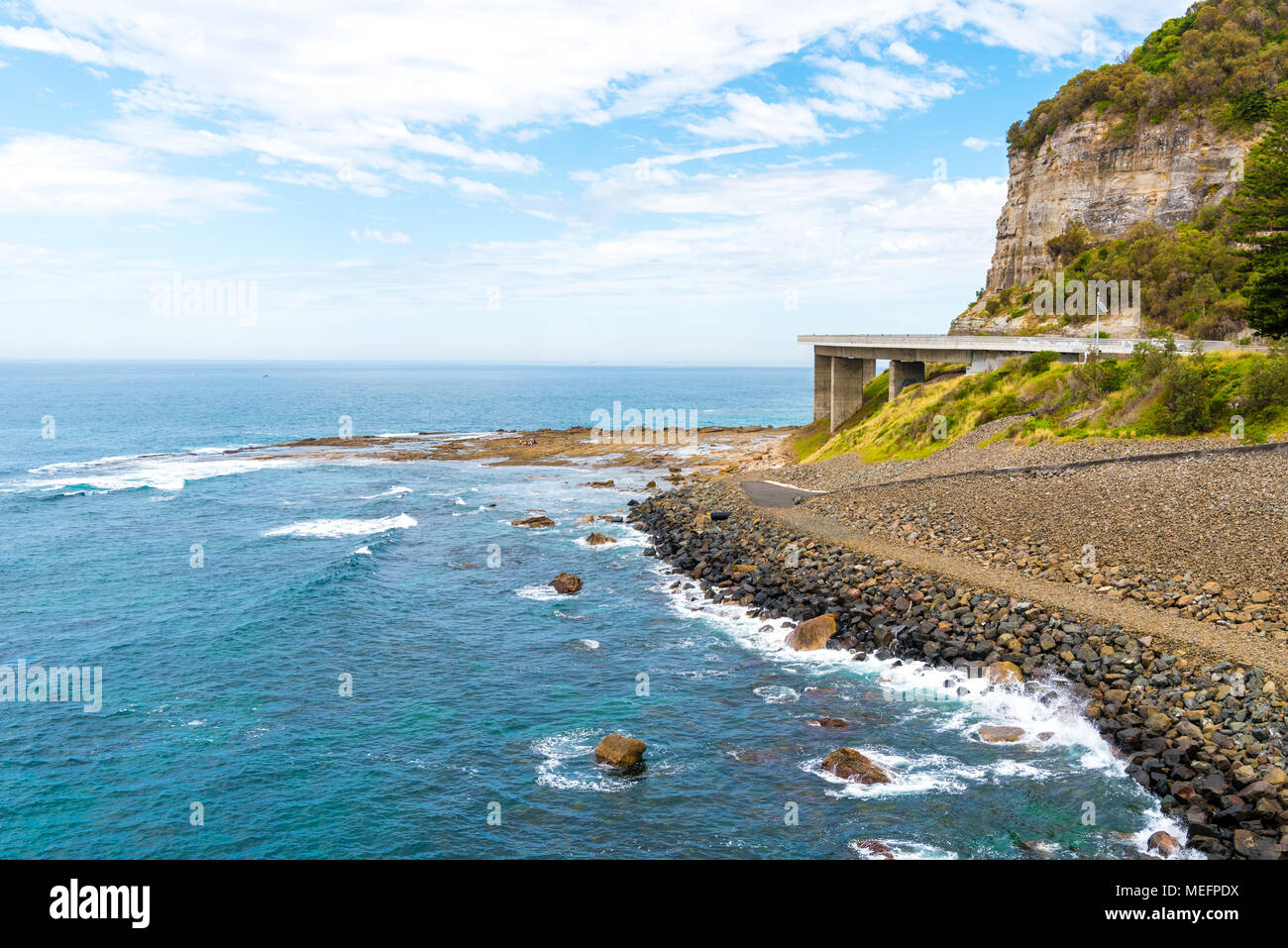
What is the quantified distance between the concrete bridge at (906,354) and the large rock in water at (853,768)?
40.6 meters

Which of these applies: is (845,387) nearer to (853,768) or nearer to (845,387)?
(845,387)

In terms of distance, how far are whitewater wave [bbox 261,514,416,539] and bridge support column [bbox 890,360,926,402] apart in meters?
42.4

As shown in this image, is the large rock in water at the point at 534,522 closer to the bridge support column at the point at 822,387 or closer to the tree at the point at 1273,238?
the bridge support column at the point at 822,387

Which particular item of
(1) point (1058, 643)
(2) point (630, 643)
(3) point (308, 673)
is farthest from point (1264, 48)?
(3) point (308, 673)

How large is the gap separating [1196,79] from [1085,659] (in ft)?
269

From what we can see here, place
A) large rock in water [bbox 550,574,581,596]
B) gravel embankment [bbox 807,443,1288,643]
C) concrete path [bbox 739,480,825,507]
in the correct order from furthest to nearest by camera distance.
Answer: concrete path [bbox 739,480,825,507] → large rock in water [bbox 550,574,581,596] → gravel embankment [bbox 807,443,1288,643]

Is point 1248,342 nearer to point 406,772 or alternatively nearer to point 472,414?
point 406,772

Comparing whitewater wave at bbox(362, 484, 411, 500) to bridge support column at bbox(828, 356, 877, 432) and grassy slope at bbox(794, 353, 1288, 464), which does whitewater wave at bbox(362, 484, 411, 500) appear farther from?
bridge support column at bbox(828, 356, 877, 432)

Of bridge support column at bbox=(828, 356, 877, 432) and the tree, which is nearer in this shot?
the tree

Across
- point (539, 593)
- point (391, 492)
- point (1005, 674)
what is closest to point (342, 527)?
point (391, 492)

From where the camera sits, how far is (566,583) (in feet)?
147

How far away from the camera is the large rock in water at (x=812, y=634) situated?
35075 millimetres

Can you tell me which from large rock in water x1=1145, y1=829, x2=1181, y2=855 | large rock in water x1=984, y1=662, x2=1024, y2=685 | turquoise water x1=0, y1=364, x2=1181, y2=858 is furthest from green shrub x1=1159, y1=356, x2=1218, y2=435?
large rock in water x1=1145, y1=829, x2=1181, y2=855

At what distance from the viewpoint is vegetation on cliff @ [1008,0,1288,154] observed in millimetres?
81312
